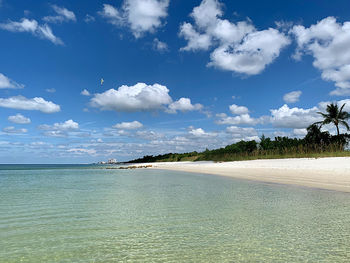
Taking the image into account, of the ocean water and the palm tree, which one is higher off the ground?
the palm tree

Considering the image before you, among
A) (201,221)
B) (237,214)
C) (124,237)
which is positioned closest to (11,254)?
(124,237)

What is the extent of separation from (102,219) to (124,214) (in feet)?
2.54

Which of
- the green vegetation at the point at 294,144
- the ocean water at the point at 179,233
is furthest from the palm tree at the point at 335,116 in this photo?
A: the ocean water at the point at 179,233

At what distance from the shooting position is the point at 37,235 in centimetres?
525

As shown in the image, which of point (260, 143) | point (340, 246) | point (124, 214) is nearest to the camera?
point (340, 246)

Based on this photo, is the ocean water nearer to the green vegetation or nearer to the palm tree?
the green vegetation

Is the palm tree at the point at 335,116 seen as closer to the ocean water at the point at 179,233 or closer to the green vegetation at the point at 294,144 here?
the green vegetation at the point at 294,144

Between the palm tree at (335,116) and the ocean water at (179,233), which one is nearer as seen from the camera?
the ocean water at (179,233)

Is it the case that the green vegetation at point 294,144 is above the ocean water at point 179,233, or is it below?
above

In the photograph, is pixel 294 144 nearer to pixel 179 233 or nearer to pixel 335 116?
pixel 335 116

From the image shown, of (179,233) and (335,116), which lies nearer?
(179,233)

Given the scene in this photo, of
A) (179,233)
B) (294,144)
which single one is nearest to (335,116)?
(294,144)

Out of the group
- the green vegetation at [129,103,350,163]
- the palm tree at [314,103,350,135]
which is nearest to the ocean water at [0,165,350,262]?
the green vegetation at [129,103,350,163]

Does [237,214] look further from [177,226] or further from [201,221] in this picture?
[177,226]
